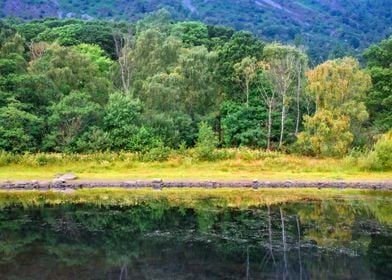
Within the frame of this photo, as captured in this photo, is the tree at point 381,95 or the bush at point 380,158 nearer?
the bush at point 380,158

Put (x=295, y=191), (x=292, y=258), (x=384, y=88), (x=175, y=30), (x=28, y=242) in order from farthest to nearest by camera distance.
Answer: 1. (x=175, y=30)
2. (x=384, y=88)
3. (x=295, y=191)
4. (x=28, y=242)
5. (x=292, y=258)

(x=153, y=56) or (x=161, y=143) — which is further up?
(x=153, y=56)

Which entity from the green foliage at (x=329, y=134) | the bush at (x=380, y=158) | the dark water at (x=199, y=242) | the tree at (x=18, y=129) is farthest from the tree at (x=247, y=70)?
the dark water at (x=199, y=242)

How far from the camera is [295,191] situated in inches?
1746

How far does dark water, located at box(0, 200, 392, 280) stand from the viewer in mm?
24359

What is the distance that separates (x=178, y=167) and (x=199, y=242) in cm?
2312

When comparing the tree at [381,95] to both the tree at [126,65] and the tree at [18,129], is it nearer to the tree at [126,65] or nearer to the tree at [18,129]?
the tree at [126,65]

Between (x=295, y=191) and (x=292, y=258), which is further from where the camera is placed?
(x=295, y=191)

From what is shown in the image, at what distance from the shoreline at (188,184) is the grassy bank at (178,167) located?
170cm

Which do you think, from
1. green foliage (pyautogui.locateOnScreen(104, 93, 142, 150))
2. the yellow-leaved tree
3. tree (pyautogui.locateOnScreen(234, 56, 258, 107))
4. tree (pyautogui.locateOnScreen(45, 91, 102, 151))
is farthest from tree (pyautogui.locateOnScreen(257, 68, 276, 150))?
tree (pyautogui.locateOnScreen(45, 91, 102, 151))

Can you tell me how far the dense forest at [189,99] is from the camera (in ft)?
184

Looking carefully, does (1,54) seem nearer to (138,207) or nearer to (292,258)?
(138,207)

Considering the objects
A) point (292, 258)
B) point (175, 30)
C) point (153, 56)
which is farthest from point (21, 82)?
point (175, 30)

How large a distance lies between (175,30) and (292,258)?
271 ft
